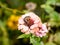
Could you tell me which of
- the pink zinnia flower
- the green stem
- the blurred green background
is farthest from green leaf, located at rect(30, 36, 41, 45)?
the green stem

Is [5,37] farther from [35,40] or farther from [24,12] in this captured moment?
[35,40]

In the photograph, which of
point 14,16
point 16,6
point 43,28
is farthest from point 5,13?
point 43,28

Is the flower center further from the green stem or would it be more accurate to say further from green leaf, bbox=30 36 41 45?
the green stem

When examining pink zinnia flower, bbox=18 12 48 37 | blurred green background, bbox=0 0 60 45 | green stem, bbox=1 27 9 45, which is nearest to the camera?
pink zinnia flower, bbox=18 12 48 37

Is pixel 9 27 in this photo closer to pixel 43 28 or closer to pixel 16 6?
pixel 16 6

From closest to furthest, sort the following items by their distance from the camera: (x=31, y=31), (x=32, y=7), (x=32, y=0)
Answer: (x=31, y=31) → (x=32, y=7) → (x=32, y=0)

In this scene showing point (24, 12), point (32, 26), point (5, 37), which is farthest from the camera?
point (5, 37)

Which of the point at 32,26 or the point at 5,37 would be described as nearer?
the point at 32,26

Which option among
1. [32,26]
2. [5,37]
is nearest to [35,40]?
[32,26]

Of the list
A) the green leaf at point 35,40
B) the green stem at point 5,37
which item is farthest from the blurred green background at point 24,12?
the green leaf at point 35,40
